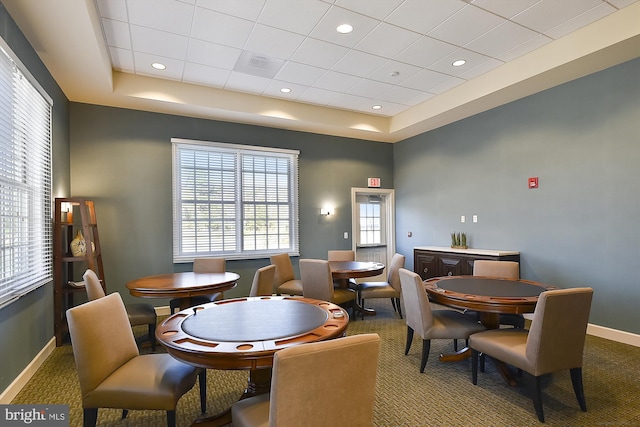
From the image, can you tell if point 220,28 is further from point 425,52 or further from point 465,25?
point 465,25

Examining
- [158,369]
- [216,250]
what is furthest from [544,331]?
[216,250]

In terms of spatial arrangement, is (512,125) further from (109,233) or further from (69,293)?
(69,293)

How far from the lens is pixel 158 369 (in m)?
2.02

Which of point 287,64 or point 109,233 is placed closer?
point 287,64

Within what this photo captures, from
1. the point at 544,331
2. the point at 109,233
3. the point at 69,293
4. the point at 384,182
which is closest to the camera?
the point at 544,331

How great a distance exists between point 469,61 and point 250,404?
4.57 meters

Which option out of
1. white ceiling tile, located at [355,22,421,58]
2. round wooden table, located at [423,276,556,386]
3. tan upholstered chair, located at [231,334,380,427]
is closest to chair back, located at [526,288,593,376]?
round wooden table, located at [423,276,556,386]

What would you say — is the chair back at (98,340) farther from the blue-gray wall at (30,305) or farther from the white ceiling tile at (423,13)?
the white ceiling tile at (423,13)

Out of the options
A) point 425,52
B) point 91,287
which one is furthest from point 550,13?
point 91,287

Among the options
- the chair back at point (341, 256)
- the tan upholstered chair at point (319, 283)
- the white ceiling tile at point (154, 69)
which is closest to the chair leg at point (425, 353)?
the tan upholstered chair at point (319, 283)

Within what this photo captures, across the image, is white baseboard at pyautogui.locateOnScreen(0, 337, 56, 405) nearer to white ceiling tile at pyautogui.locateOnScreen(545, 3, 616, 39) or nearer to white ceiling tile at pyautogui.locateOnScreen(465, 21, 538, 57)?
white ceiling tile at pyautogui.locateOnScreen(465, 21, 538, 57)

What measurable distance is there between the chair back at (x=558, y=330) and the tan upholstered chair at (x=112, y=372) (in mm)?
2268

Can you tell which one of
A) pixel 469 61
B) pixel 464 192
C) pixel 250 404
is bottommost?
pixel 250 404

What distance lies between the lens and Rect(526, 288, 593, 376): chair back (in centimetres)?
223
